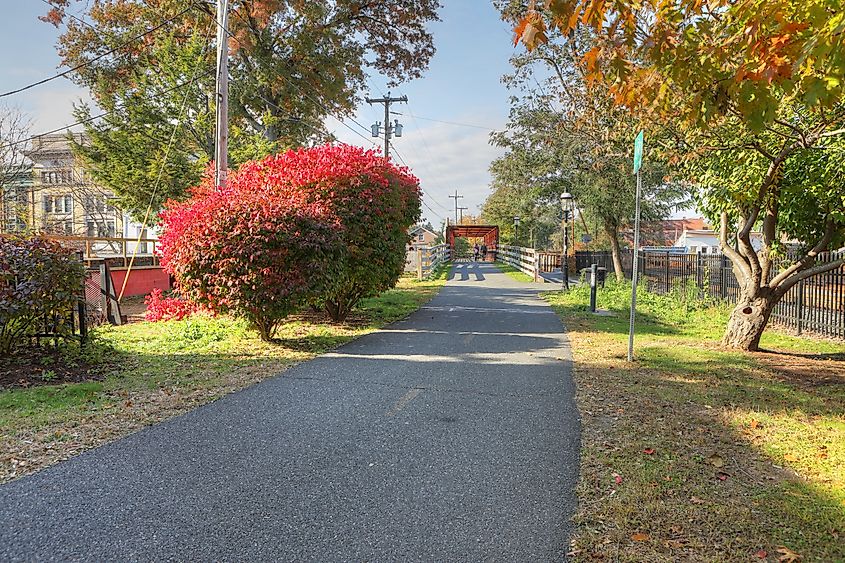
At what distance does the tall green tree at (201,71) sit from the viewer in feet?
61.0

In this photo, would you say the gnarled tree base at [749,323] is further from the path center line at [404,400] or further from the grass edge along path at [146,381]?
the grass edge along path at [146,381]

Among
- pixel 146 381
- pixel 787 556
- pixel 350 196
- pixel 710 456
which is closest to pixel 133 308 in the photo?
pixel 350 196

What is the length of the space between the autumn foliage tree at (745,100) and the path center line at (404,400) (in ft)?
10.7

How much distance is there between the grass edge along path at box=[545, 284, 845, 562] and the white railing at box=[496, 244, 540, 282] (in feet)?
52.1

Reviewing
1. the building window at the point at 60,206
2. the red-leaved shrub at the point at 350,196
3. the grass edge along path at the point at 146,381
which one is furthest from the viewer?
the building window at the point at 60,206

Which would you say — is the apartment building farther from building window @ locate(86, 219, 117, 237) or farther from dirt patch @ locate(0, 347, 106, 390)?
dirt patch @ locate(0, 347, 106, 390)

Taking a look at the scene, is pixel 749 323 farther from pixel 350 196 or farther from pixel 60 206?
pixel 60 206

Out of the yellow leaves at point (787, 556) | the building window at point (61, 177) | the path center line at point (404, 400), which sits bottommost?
the yellow leaves at point (787, 556)

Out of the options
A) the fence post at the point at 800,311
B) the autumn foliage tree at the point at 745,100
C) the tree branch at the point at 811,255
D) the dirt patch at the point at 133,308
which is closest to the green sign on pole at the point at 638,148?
the autumn foliage tree at the point at 745,100

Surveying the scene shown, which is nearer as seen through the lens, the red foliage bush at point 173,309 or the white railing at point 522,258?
the red foliage bush at point 173,309

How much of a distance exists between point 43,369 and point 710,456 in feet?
22.4

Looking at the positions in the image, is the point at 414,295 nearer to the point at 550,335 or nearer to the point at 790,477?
the point at 550,335

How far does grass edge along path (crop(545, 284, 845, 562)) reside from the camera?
292cm

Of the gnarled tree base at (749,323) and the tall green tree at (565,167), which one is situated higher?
the tall green tree at (565,167)
